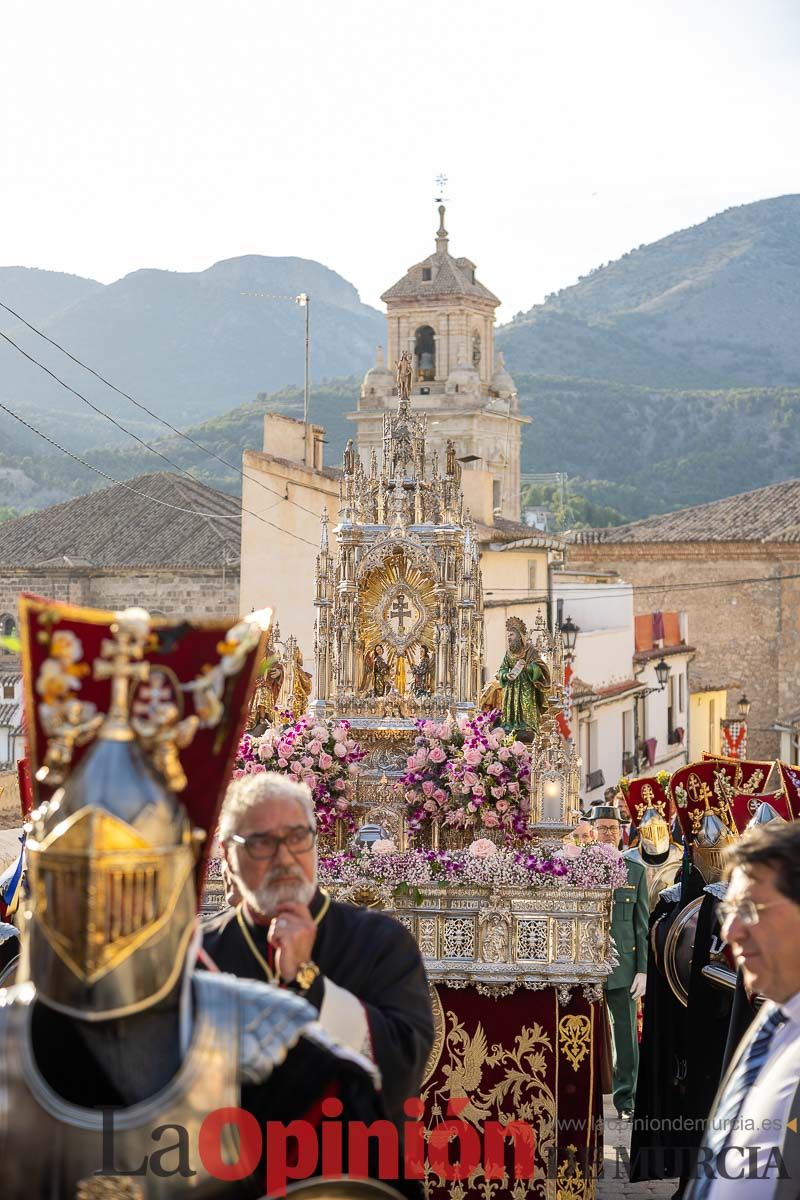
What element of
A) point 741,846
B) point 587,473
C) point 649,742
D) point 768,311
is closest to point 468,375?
point 649,742

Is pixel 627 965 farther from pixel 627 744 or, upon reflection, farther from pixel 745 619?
pixel 745 619

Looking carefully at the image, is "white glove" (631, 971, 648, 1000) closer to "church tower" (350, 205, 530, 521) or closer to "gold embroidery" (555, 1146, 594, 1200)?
"gold embroidery" (555, 1146, 594, 1200)

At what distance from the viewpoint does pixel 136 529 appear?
39500 mm

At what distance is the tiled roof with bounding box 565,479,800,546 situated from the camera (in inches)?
1654

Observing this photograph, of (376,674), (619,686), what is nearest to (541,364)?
(619,686)

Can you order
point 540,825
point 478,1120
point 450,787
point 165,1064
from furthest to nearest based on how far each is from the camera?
point 540,825
point 450,787
point 478,1120
point 165,1064

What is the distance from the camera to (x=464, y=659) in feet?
34.8

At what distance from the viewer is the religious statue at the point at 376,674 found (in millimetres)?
10734

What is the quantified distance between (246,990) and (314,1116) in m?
0.50

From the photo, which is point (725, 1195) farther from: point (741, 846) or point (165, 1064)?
point (165, 1064)

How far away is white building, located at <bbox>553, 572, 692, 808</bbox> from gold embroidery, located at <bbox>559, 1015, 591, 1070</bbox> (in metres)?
17.6

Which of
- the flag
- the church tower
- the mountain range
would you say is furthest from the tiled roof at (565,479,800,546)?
the flag

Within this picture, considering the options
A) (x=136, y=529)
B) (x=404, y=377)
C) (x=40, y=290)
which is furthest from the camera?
(x=40, y=290)

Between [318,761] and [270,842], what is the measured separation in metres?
5.80
